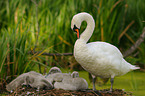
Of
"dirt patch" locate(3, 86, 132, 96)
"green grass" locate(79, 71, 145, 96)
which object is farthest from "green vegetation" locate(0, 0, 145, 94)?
"dirt patch" locate(3, 86, 132, 96)

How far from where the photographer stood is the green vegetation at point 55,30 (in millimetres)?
5078

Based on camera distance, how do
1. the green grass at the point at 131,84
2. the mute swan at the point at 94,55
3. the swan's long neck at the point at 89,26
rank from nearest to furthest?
the mute swan at the point at 94,55
the swan's long neck at the point at 89,26
the green grass at the point at 131,84

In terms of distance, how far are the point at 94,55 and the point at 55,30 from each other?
2822mm

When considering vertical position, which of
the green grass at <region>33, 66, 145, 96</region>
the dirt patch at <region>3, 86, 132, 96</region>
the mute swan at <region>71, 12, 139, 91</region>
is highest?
the mute swan at <region>71, 12, 139, 91</region>

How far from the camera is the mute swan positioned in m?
4.14

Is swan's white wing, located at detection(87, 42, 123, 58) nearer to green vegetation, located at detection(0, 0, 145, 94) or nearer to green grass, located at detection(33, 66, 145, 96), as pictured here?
green grass, located at detection(33, 66, 145, 96)

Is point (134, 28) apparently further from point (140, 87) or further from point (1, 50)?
point (1, 50)

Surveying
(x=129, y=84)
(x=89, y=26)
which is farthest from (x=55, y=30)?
(x=89, y=26)

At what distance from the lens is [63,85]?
441 cm

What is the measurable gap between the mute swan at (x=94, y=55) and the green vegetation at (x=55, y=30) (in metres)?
1.08

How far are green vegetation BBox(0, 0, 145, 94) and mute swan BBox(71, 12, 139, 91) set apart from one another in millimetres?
1082

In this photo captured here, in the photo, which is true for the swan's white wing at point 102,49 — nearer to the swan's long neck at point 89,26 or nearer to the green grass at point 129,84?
the swan's long neck at point 89,26

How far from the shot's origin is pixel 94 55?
4.16m

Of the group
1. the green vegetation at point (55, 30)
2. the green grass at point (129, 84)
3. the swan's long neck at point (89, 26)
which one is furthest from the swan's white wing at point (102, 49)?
the green vegetation at point (55, 30)
